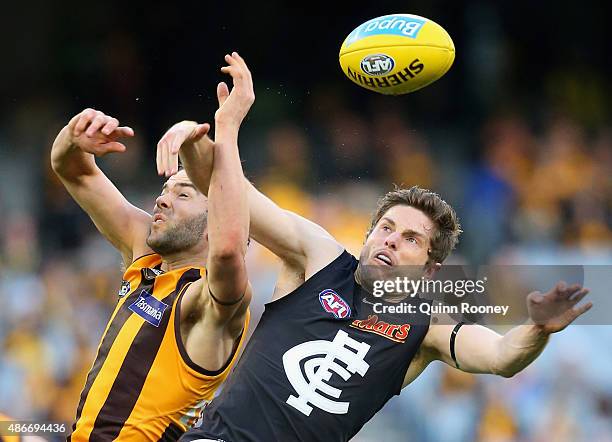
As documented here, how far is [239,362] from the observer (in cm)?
501

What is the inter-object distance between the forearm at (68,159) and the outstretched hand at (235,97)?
1000mm

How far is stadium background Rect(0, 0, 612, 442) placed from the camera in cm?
864

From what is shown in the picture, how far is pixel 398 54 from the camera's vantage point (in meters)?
5.55

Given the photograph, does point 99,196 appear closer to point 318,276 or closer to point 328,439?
point 318,276

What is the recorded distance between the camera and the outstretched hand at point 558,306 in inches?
171

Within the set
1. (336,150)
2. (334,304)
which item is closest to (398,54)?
(334,304)

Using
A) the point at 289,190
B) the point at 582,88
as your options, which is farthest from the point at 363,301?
the point at 582,88

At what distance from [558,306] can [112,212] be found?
250 centimetres

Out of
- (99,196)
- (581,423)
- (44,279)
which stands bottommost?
(44,279)

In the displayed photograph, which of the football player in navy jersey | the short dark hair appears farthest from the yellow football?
the football player in navy jersey

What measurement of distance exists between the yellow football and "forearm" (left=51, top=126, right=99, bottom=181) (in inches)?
58.6

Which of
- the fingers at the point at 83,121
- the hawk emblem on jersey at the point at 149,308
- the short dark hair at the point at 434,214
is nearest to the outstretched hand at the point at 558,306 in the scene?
the short dark hair at the point at 434,214

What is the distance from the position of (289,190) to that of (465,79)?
352cm

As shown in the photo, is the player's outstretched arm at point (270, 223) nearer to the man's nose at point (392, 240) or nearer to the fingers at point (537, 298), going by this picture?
the man's nose at point (392, 240)
